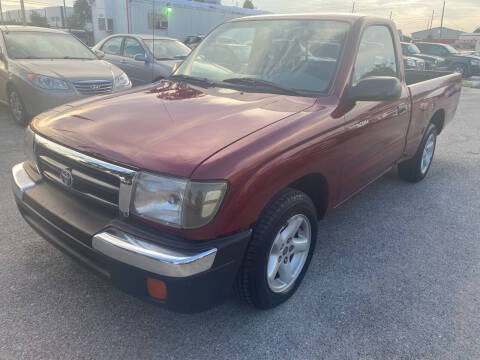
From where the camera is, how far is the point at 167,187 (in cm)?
186

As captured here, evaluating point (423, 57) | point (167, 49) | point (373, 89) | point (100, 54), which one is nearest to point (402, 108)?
point (373, 89)

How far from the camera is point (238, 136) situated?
6.86 feet

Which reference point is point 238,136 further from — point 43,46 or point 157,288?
point 43,46

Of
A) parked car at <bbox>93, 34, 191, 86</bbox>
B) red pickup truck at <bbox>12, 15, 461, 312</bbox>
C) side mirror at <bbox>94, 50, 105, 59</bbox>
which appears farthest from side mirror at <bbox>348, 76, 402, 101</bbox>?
side mirror at <bbox>94, 50, 105, 59</bbox>

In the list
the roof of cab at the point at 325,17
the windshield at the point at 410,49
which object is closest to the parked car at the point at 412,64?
the windshield at the point at 410,49

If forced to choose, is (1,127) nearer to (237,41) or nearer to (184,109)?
(237,41)

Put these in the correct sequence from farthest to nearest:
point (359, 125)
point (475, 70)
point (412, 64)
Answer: point (475, 70)
point (412, 64)
point (359, 125)

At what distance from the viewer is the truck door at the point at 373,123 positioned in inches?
113

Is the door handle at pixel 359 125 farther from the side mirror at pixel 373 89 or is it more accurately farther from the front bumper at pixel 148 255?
the front bumper at pixel 148 255

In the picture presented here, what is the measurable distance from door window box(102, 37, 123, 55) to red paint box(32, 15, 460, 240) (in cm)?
696

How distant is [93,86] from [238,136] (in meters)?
5.13

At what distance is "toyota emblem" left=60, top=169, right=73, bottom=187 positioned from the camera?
7.30 ft

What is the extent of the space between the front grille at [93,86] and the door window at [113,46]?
10.6 feet

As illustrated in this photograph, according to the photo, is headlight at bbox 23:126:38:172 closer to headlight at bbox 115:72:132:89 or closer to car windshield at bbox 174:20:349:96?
car windshield at bbox 174:20:349:96
